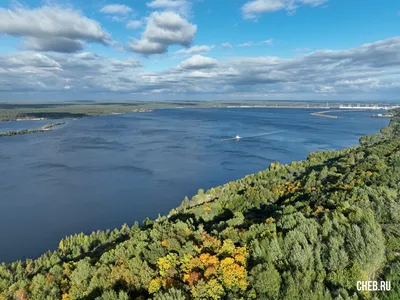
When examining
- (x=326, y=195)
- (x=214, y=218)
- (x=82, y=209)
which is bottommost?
(x=82, y=209)

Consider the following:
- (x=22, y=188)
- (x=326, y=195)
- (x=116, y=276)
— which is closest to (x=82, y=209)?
(x=22, y=188)

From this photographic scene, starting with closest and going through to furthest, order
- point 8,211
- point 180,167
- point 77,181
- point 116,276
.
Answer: point 116,276
point 8,211
point 77,181
point 180,167

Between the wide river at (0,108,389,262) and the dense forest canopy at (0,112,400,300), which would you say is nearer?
the dense forest canopy at (0,112,400,300)

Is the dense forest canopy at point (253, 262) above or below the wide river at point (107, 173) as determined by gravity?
above

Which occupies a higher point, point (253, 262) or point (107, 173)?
point (253, 262)

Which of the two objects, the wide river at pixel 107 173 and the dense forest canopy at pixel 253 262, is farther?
the wide river at pixel 107 173

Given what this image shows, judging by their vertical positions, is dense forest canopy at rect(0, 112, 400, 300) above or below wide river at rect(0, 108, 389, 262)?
above

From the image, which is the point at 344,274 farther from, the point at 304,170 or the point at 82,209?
the point at 82,209

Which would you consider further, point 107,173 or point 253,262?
point 107,173
